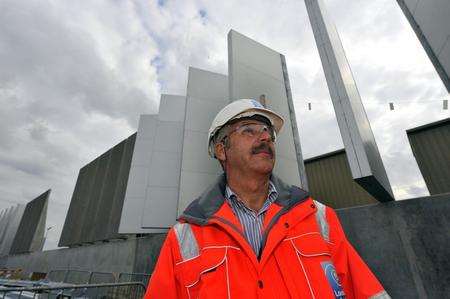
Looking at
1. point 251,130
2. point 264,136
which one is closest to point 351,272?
point 264,136

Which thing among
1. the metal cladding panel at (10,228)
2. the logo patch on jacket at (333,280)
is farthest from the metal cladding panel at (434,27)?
the metal cladding panel at (10,228)

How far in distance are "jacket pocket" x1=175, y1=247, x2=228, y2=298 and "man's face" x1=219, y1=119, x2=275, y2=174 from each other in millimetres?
749

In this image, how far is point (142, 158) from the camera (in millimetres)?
12539

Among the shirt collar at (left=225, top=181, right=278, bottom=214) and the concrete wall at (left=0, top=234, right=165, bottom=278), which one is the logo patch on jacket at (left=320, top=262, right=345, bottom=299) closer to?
the shirt collar at (left=225, top=181, right=278, bottom=214)

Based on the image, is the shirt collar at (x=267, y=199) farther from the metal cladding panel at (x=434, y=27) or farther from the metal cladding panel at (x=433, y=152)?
the metal cladding panel at (x=433, y=152)

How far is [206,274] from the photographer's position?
4.61 ft

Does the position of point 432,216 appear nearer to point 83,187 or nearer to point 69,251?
point 69,251

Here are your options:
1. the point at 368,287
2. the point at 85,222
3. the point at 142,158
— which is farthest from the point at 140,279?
the point at 85,222

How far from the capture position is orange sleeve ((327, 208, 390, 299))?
1.45 m

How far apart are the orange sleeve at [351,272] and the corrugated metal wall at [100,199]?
50.5 ft

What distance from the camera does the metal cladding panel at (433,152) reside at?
9.27 m

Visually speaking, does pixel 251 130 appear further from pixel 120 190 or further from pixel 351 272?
pixel 120 190

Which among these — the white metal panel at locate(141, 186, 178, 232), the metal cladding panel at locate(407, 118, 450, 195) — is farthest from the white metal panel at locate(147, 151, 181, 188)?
the metal cladding panel at locate(407, 118, 450, 195)

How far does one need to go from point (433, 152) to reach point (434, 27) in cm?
791
